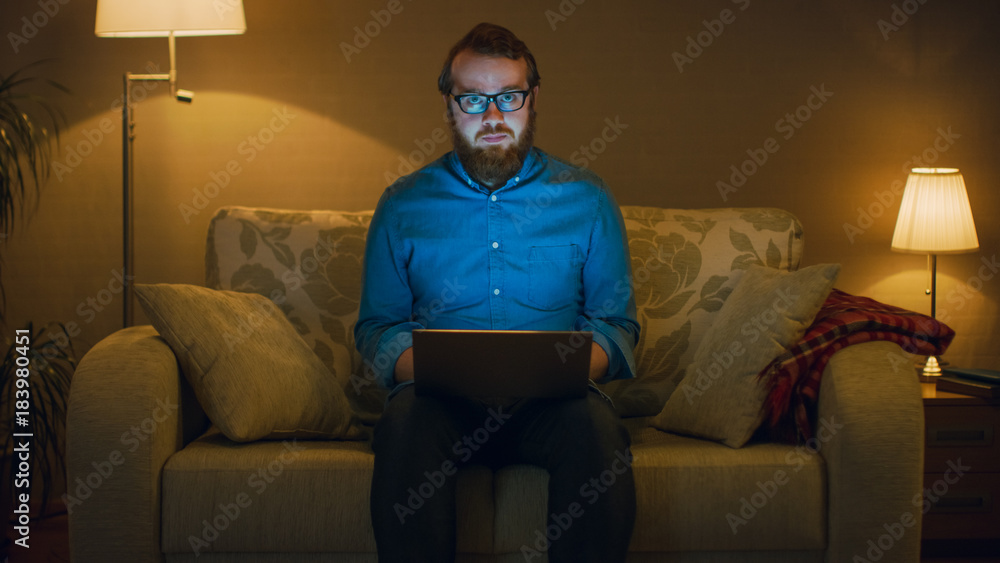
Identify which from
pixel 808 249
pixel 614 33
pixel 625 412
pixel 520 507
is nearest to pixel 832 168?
pixel 808 249

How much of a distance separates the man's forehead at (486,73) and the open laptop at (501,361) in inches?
26.8

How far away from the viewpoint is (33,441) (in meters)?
2.36

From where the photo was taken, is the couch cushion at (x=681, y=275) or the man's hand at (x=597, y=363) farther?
the couch cushion at (x=681, y=275)

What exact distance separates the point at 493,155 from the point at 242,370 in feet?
2.33

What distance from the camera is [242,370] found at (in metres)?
1.83

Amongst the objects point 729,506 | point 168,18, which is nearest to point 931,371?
point 729,506

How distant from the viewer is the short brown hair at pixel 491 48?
1900 mm

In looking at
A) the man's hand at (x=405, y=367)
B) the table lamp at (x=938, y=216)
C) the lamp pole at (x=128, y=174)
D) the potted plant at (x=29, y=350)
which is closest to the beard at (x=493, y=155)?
the man's hand at (x=405, y=367)

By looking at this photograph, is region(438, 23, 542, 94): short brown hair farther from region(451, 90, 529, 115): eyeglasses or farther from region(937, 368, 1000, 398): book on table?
region(937, 368, 1000, 398): book on table

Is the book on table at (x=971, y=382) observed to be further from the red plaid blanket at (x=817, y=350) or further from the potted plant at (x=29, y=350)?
the potted plant at (x=29, y=350)

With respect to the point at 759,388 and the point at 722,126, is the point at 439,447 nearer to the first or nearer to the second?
the point at 759,388

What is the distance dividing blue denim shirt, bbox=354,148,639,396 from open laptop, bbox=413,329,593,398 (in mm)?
391

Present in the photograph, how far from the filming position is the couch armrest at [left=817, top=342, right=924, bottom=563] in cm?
167

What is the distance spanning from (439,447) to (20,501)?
4.83 feet
